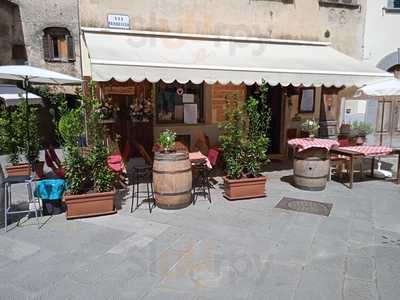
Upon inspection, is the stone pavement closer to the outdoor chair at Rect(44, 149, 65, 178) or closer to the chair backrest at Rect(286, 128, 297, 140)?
the outdoor chair at Rect(44, 149, 65, 178)

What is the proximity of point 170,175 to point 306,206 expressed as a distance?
2.62 metres

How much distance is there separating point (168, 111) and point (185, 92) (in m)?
0.74

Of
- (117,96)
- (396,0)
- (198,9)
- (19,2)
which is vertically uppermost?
(19,2)

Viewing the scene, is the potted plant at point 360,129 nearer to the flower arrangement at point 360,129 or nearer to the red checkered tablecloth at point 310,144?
the flower arrangement at point 360,129

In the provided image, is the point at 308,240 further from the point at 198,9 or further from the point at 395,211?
the point at 198,9

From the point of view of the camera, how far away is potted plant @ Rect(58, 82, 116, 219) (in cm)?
570

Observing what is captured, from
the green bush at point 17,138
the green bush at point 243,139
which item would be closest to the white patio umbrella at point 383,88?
the green bush at point 243,139

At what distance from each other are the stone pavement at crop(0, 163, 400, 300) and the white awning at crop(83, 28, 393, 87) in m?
2.60

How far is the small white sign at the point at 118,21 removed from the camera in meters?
8.53

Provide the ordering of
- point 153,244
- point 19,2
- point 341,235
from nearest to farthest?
point 153,244 → point 341,235 → point 19,2

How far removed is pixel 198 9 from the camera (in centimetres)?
933

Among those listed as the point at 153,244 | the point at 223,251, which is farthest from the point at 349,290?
the point at 153,244

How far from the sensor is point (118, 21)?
8.59m

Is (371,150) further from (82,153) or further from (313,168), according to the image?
(82,153)
